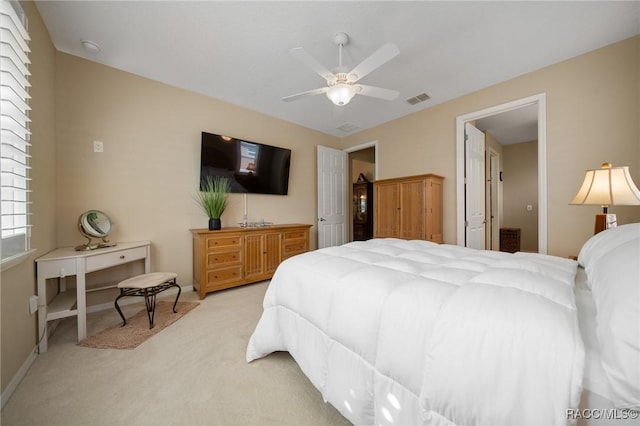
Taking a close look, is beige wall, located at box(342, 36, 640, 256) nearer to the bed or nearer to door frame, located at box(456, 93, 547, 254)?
door frame, located at box(456, 93, 547, 254)

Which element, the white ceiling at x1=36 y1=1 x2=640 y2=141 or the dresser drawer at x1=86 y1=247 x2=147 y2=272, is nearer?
the white ceiling at x1=36 y1=1 x2=640 y2=141

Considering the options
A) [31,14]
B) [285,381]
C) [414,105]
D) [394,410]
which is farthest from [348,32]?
[285,381]

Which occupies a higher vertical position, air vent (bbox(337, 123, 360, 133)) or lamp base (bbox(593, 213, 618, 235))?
air vent (bbox(337, 123, 360, 133))

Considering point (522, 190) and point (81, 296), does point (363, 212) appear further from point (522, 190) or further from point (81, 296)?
point (81, 296)

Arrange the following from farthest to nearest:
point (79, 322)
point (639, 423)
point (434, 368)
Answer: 1. point (79, 322)
2. point (434, 368)
3. point (639, 423)

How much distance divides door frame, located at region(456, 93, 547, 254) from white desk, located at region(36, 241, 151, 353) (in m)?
4.10

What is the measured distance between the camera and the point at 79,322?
6.25ft

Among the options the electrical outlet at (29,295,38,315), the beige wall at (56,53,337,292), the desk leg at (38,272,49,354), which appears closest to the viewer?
the electrical outlet at (29,295,38,315)

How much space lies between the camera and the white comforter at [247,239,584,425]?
2.18 feet

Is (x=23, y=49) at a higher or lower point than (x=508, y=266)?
higher

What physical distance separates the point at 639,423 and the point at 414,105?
3.74 m

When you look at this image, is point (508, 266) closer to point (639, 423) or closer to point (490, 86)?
point (639, 423)

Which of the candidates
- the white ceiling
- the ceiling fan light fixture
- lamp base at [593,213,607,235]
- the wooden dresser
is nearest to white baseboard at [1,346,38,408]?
the wooden dresser

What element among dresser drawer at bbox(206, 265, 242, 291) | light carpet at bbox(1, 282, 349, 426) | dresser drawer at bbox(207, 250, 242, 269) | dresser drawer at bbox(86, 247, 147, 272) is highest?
dresser drawer at bbox(86, 247, 147, 272)
